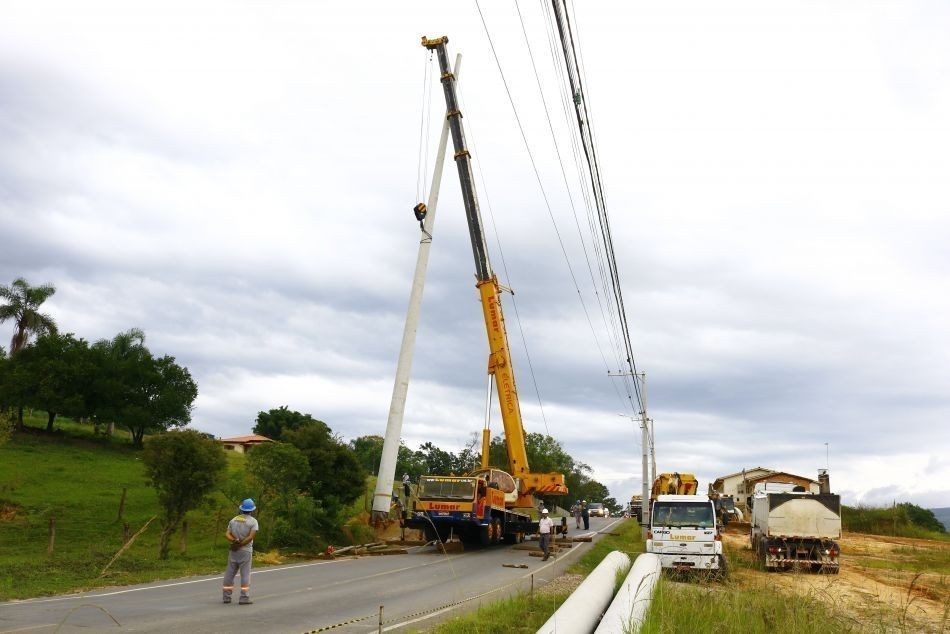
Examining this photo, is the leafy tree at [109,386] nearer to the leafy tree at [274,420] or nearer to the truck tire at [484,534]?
the leafy tree at [274,420]

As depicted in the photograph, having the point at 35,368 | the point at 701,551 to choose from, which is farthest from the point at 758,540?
the point at 35,368

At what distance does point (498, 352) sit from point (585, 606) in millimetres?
20287

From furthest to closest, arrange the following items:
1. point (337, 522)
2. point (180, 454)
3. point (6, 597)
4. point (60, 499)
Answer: point (60, 499) < point (337, 522) < point (180, 454) < point (6, 597)

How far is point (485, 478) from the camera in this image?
2833cm

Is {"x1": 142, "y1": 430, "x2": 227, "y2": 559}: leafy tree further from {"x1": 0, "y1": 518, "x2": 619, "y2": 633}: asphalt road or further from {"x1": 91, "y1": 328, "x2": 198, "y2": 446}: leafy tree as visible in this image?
{"x1": 91, "y1": 328, "x2": 198, "y2": 446}: leafy tree

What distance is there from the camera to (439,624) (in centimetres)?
1098

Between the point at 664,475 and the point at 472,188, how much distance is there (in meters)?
22.8

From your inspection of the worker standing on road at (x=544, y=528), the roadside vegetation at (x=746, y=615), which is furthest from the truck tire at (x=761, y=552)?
the roadside vegetation at (x=746, y=615)

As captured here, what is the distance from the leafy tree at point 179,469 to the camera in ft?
79.9

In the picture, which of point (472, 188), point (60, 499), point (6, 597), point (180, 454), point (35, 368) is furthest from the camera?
point (35, 368)

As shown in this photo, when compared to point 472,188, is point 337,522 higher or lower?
lower

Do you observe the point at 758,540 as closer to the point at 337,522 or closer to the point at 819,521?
the point at 819,521

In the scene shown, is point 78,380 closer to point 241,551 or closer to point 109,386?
point 109,386

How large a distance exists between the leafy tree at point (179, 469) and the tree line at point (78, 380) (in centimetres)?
4991
